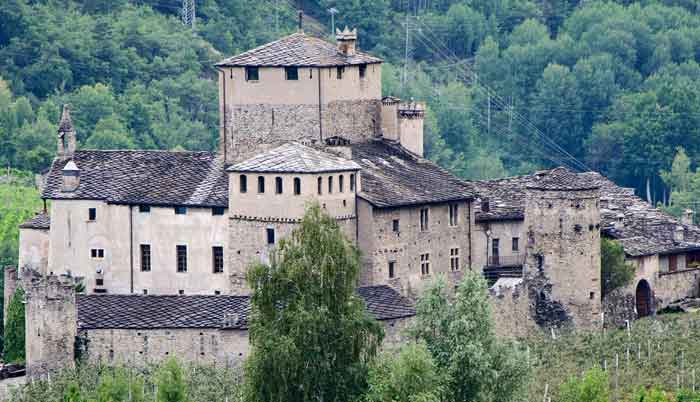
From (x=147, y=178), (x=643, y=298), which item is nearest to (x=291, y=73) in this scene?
(x=147, y=178)

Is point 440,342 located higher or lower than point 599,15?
lower

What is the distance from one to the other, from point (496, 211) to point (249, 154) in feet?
32.8

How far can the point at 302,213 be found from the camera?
92.5 metres

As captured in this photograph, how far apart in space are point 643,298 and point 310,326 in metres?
26.8

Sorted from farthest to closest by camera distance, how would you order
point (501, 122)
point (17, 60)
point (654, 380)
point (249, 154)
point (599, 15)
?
point (599, 15) → point (501, 122) → point (17, 60) → point (249, 154) → point (654, 380)

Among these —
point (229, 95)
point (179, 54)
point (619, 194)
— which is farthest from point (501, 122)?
point (229, 95)

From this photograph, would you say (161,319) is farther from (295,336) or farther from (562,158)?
(562,158)

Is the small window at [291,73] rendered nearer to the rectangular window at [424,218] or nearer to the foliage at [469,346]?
the rectangular window at [424,218]

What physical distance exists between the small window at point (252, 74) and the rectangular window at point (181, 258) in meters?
6.28

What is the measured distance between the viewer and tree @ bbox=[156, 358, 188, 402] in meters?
82.4

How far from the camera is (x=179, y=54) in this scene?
537ft

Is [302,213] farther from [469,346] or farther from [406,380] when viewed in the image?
[406,380]

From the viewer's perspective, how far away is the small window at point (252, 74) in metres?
98.8

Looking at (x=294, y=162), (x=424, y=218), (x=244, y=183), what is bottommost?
(x=424, y=218)
